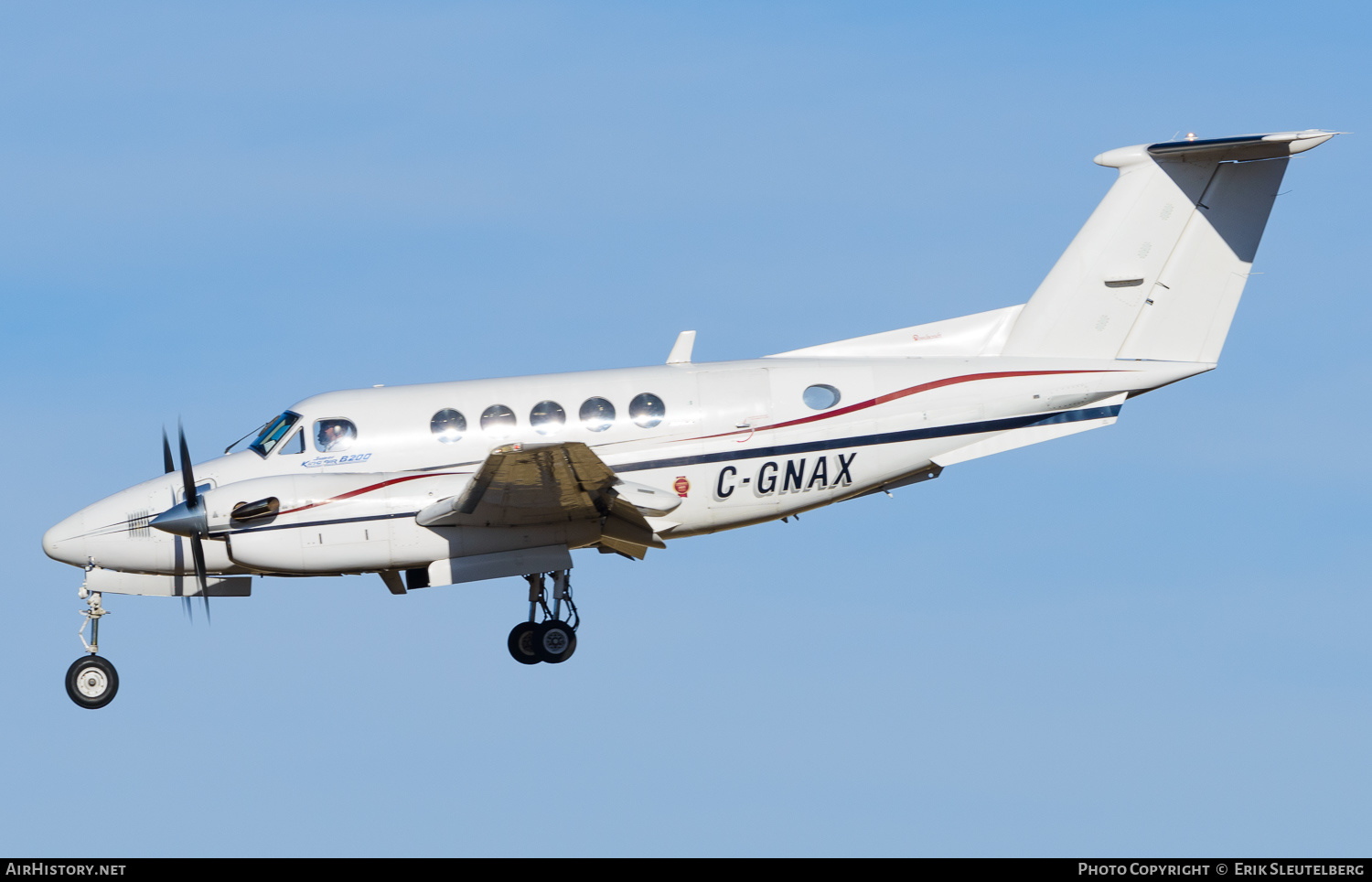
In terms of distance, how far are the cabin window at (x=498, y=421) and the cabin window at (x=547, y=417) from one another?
29 cm

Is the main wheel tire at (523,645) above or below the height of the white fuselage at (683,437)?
below

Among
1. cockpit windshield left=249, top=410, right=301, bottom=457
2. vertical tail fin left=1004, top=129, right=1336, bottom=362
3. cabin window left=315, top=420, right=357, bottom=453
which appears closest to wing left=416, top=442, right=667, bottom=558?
cabin window left=315, top=420, right=357, bottom=453

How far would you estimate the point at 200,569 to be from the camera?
21.5m

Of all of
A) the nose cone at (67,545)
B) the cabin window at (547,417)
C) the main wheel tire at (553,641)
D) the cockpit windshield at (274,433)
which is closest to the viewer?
the cabin window at (547,417)

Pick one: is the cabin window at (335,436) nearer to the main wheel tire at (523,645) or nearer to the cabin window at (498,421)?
the cabin window at (498,421)

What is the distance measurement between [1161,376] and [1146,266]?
1.70 m

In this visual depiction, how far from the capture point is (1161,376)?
884 inches

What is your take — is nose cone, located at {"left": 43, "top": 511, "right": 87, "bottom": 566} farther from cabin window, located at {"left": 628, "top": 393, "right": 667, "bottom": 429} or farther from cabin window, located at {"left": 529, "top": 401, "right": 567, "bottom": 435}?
cabin window, located at {"left": 628, "top": 393, "right": 667, "bottom": 429}

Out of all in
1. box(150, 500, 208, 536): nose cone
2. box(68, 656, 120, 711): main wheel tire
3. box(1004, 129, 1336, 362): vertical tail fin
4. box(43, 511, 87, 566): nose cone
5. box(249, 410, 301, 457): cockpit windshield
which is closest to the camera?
box(150, 500, 208, 536): nose cone

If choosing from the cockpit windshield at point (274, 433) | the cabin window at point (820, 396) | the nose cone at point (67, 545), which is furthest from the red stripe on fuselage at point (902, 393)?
the nose cone at point (67, 545)

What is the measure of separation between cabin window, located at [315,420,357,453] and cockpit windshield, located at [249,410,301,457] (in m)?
0.50

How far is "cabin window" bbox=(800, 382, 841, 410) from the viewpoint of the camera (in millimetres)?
21969

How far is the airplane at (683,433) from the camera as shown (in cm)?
2058

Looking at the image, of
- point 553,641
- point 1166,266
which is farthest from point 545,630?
point 1166,266
